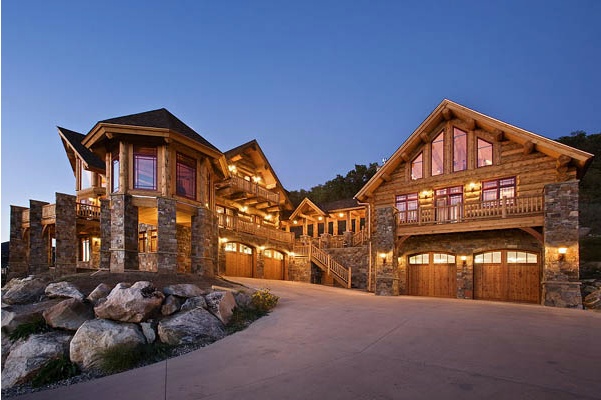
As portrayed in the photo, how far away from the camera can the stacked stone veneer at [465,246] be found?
1645 cm

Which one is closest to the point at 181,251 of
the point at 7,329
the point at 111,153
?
the point at 111,153

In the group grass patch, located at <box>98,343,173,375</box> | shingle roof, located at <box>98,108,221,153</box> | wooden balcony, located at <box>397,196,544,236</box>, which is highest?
shingle roof, located at <box>98,108,221,153</box>

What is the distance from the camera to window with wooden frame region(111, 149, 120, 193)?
16.8 m

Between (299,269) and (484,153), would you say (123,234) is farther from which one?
(484,153)

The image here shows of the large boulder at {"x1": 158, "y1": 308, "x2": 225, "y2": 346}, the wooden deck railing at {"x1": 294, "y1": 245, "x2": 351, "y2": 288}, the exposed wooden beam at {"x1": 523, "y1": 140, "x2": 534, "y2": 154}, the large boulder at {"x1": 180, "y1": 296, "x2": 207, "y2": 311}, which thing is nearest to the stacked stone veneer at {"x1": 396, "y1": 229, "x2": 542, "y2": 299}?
the exposed wooden beam at {"x1": 523, "y1": 140, "x2": 534, "y2": 154}

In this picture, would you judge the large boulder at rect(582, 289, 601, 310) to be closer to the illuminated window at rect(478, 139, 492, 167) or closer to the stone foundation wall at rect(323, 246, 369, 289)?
the illuminated window at rect(478, 139, 492, 167)

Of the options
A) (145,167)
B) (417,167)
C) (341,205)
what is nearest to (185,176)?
(145,167)

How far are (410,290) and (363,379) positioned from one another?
48.8 feet

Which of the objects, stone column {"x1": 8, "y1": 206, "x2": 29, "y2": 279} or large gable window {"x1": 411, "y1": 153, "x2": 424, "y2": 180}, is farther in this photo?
stone column {"x1": 8, "y1": 206, "x2": 29, "y2": 279}

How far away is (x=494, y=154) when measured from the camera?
57.7ft

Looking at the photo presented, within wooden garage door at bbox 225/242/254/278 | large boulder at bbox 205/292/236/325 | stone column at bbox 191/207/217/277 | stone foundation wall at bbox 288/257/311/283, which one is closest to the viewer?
large boulder at bbox 205/292/236/325

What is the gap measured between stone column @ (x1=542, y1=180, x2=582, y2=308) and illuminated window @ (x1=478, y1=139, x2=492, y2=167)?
3.49m

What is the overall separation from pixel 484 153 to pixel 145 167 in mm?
17606

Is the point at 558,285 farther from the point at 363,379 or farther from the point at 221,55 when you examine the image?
the point at 221,55
